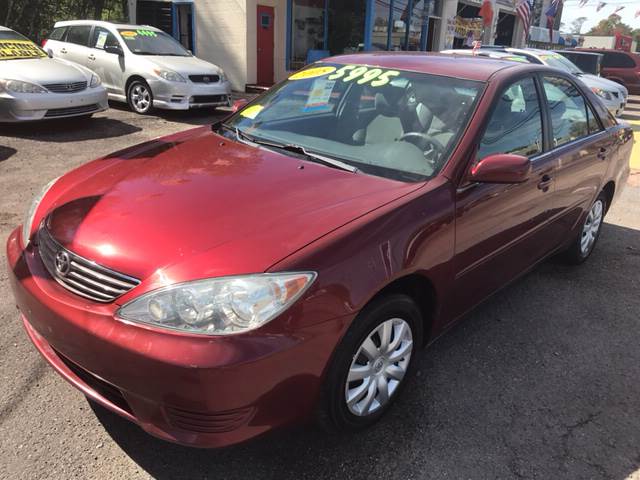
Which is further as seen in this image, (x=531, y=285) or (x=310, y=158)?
(x=531, y=285)

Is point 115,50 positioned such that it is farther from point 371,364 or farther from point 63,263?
point 371,364

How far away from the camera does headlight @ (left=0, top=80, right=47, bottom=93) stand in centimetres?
757

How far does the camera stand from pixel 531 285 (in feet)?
13.9

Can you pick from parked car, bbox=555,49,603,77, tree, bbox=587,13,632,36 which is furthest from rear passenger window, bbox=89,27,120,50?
tree, bbox=587,13,632,36

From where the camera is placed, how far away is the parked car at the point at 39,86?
762 cm

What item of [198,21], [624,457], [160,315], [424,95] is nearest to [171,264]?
[160,315]

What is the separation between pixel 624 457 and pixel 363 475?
1246mm

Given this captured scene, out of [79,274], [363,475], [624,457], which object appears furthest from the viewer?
[624,457]

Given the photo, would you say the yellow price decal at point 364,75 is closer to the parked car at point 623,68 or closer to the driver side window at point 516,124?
the driver side window at point 516,124

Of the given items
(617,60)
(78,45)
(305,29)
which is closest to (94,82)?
(78,45)

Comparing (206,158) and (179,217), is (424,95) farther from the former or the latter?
(179,217)

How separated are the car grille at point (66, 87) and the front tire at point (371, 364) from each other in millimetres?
7464

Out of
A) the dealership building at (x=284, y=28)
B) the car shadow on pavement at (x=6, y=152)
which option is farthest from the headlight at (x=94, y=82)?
the dealership building at (x=284, y=28)

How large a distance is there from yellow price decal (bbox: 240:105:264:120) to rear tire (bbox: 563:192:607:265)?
2.73 metres
